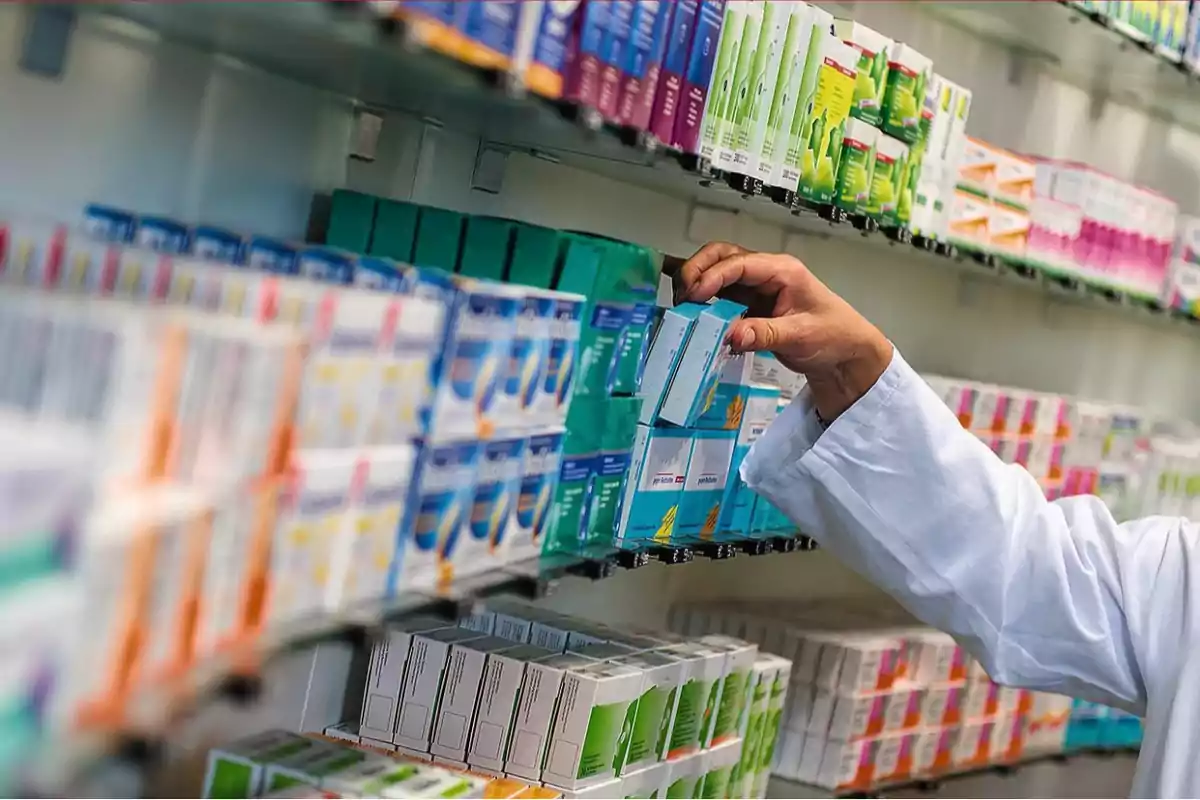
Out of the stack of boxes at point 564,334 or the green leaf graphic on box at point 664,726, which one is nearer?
the stack of boxes at point 564,334

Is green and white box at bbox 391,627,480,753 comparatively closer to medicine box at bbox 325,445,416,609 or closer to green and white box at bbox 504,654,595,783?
green and white box at bbox 504,654,595,783

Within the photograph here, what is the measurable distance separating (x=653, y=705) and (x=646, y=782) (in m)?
0.10

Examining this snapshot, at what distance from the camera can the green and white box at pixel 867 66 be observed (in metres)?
2.08

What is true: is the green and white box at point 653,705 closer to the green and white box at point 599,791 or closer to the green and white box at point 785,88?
the green and white box at point 599,791

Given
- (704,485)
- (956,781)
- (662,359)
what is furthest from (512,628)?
(956,781)

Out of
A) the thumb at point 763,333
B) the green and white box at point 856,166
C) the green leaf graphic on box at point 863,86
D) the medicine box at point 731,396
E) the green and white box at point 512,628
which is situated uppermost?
the green leaf graphic on box at point 863,86

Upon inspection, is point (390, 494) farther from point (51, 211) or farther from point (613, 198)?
point (613, 198)

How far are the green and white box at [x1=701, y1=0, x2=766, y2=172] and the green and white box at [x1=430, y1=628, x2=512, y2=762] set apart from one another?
0.68 metres

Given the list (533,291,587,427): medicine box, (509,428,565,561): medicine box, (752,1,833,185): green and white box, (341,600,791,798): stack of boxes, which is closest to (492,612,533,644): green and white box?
(341,600,791,798): stack of boxes

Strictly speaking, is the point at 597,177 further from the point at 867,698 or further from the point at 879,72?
the point at 867,698

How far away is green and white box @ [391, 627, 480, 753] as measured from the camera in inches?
67.4

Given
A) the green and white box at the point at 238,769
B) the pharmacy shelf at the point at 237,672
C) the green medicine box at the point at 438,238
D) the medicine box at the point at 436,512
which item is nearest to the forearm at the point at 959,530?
the pharmacy shelf at the point at 237,672

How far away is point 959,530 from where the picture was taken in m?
2.01

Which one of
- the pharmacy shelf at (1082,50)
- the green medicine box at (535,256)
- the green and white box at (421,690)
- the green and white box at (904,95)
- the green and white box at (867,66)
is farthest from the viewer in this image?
the pharmacy shelf at (1082,50)
